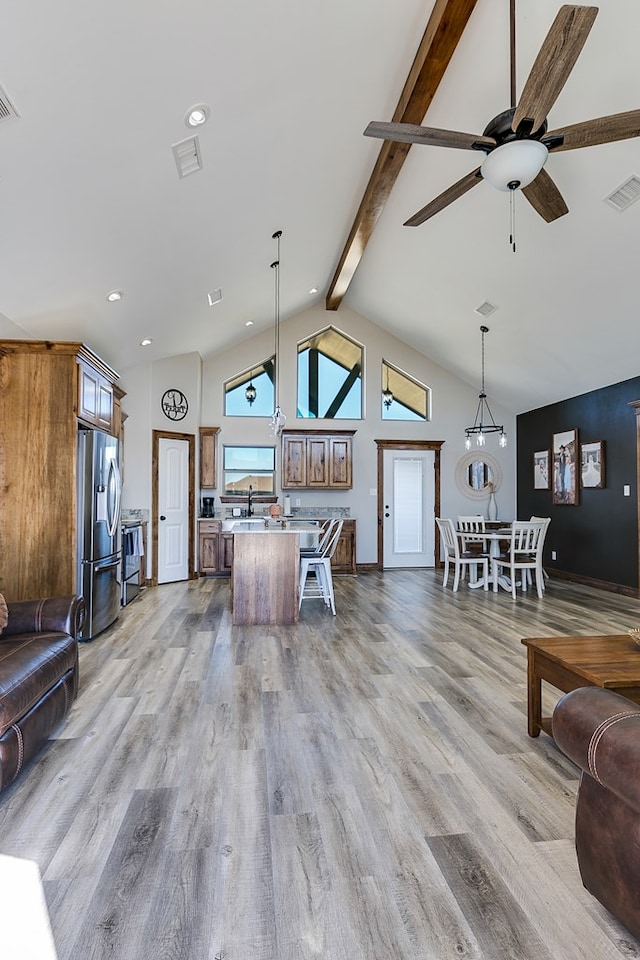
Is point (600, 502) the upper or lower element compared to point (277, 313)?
lower

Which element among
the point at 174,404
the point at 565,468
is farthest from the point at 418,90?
the point at 565,468

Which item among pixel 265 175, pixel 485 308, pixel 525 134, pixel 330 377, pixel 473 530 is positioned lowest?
pixel 473 530

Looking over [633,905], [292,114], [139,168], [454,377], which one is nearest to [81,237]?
[139,168]

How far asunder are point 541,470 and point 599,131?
6.25 metres

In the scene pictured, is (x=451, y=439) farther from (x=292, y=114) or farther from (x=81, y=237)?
(x=81, y=237)

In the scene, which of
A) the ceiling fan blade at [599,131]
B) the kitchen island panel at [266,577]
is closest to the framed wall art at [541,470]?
the kitchen island panel at [266,577]

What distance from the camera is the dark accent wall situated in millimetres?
6281

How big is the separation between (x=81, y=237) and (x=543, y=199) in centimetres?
317

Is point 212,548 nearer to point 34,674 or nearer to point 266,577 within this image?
point 266,577

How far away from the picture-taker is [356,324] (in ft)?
28.1

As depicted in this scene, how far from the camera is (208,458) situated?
25.8 ft

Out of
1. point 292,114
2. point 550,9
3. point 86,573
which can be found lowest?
point 86,573

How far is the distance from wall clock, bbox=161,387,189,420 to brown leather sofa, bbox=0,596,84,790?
4.49 m

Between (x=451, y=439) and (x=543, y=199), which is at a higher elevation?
(x=543, y=199)
